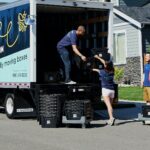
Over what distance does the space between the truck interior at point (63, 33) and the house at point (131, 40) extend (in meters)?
11.7

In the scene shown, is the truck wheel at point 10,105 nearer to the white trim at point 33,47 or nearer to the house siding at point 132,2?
the white trim at point 33,47

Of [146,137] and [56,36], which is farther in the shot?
[56,36]

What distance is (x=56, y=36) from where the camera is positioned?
702 inches

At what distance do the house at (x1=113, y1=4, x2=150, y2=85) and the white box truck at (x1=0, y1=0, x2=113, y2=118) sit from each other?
11.9 meters

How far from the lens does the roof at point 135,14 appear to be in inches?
1161

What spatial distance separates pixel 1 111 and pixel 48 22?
3.72 meters

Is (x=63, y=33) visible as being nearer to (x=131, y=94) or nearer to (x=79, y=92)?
(x=79, y=92)

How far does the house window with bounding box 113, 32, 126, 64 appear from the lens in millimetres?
30736

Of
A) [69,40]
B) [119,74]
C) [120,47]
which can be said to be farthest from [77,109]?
[120,47]

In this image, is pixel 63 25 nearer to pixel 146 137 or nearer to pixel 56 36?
pixel 56 36

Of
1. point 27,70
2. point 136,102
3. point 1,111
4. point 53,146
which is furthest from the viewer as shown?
point 136,102

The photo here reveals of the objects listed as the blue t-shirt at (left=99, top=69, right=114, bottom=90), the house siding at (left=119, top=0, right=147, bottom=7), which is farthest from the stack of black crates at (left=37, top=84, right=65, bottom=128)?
the house siding at (left=119, top=0, right=147, bottom=7)

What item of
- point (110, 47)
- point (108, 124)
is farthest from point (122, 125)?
point (110, 47)

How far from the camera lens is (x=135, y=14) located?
1197 inches
